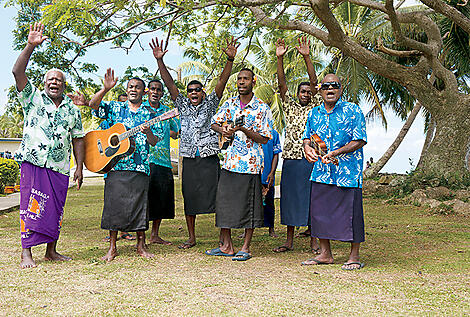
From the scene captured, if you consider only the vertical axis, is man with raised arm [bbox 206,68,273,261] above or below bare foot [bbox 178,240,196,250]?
above

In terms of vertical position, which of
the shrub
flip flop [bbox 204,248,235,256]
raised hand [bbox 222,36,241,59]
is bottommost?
flip flop [bbox 204,248,235,256]

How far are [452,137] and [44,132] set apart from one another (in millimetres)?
11357

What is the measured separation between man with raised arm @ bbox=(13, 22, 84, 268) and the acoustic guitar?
11.5 inches

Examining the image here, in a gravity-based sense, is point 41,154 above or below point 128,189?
above

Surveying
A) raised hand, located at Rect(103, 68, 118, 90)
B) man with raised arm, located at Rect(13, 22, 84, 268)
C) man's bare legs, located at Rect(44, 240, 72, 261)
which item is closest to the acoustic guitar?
man with raised arm, located at Rect(13, 22, 84, 268)

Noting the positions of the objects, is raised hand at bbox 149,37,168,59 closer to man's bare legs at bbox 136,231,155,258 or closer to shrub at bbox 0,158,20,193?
man's bare legs at bbox 136,231,155,258

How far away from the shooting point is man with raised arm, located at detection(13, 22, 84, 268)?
5.22m

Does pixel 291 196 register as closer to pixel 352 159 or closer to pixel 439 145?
pixel 352 159

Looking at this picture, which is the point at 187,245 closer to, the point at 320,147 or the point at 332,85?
the point at 320,147

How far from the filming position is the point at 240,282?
14.9ft

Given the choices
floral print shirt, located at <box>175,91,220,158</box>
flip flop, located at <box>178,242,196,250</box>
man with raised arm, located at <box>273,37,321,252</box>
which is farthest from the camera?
flip flop, located at <box>178,242,196,250</box>

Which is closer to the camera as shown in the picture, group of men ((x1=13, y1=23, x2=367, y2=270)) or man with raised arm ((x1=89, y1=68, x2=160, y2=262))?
group of men ((x1=13, y1=23, x2=367, y2=270))

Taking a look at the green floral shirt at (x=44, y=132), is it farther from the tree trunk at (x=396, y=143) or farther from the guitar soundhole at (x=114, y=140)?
the tree trunk at (x=396, y=143)

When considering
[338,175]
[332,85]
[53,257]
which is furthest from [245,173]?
[53,257]
